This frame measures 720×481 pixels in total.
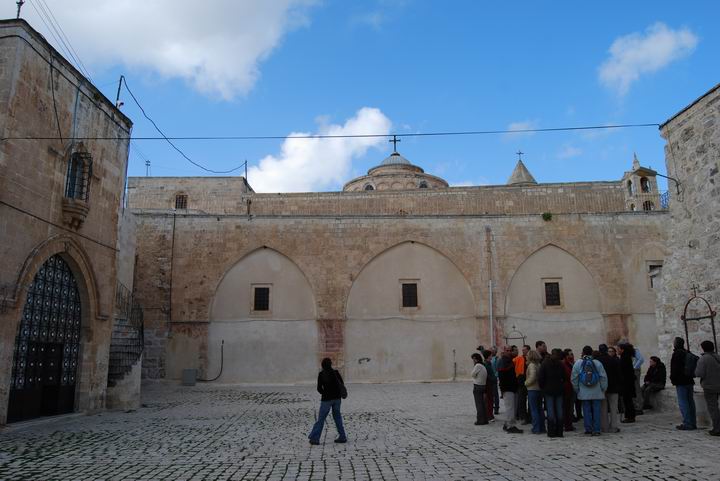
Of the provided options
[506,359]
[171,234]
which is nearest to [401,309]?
[171,234]

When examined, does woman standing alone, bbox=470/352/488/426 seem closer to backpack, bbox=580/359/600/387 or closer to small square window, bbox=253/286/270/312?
backpack, bbox=580/359/600/387

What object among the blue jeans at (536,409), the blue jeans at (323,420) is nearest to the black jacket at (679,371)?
the blue jeans at (536,409)

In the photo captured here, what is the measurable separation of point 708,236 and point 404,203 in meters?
18.3

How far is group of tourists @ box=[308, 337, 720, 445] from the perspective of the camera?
7.24 metres

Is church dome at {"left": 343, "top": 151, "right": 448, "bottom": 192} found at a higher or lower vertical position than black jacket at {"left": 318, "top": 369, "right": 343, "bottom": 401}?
higher

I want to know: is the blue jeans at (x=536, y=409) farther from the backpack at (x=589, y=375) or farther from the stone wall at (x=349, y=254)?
the stone wall at (x=349, y=254)

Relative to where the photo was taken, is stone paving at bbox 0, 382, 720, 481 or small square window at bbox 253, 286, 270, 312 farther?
small square window at bbox 253, 286, 270, 312

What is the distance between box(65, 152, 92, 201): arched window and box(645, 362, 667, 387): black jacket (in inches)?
425

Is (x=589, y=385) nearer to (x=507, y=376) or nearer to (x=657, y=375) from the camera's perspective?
(x=507, y=376)

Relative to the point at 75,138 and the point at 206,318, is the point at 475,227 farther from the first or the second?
the point at 75,138

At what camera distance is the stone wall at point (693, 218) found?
8281 millimetres

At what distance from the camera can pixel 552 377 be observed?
24.8 feet

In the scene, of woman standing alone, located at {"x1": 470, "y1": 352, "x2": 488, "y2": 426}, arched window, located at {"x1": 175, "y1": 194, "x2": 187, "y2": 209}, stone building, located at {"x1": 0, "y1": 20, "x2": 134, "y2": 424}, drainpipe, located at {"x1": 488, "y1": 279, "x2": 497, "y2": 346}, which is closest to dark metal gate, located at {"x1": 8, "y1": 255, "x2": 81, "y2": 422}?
stone building, located at {"x1": 0, "y1": 20, "x2": 134, "y2": 424}

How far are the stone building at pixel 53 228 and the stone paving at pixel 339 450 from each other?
877 mm
